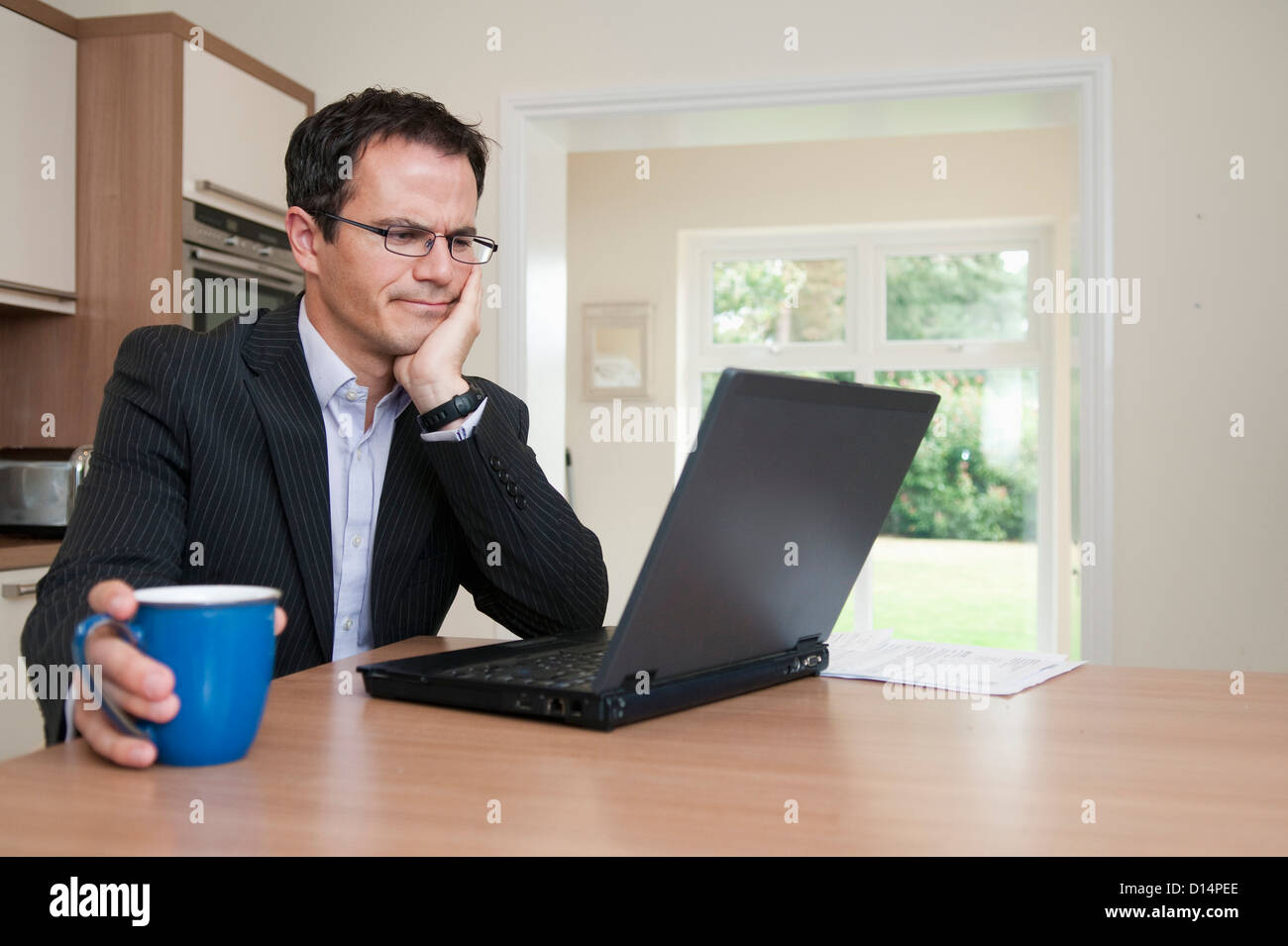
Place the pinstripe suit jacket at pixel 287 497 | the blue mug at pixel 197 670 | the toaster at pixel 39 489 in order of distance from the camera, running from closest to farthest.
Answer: the blue mug at pixel 197 670, the pinstripe suit jacket at pixel 287 497, the toaster at pixel 39 489

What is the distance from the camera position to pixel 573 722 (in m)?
0.85

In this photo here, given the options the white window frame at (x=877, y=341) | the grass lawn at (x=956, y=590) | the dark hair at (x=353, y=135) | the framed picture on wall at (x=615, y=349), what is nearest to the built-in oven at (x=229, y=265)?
the dark hair at (x=353, y=135)

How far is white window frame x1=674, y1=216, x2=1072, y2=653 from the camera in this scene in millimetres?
5027

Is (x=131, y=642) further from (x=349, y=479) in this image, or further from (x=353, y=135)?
(x=353, y=135)

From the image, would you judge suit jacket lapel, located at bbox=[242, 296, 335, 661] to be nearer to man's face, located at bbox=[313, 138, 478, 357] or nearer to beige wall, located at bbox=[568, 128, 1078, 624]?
man's face, located at bbox=[313, 138, 478, 357]

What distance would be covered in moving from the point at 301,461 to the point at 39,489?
172cm

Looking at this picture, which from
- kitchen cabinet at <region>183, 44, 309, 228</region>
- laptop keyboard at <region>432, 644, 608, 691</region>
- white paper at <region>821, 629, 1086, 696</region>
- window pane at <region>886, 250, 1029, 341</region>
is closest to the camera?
laptop keyboard at <region>432, 644, 608, 691</region>

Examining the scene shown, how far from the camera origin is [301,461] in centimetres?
129

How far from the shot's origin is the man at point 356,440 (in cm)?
127

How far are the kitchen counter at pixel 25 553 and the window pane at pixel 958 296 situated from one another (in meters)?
3.67

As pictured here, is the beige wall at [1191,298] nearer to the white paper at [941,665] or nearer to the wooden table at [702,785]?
the white paper at [941,665]

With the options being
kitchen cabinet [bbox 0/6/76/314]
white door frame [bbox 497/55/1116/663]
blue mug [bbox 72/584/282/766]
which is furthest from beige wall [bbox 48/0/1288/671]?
blue mug [bbox 72/584/282/766]

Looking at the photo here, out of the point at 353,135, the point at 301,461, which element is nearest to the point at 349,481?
the point at 301,461

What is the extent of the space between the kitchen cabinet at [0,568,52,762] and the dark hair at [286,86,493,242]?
4.63 ft
